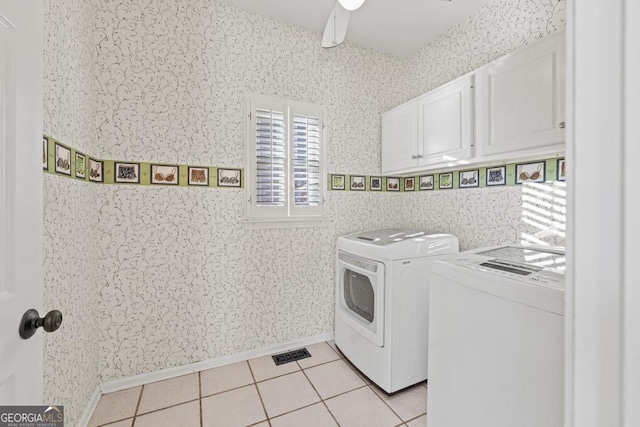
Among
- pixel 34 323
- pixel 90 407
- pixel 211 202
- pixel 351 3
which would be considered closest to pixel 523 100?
pixel 351 3

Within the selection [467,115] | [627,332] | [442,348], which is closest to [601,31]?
[627,332]

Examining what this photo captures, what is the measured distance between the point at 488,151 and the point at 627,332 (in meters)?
1.64

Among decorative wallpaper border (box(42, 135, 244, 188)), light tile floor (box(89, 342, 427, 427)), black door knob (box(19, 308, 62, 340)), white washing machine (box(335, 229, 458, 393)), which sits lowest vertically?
light tile floor (box(89, 342, 427, 427))

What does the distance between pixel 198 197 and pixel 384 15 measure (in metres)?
2.07

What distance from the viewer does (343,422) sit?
5.02 ft

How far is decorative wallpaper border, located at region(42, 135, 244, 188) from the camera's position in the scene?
1259mm

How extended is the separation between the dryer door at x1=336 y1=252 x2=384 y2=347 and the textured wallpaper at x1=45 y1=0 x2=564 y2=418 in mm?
224

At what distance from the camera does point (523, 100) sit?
4.92 ft

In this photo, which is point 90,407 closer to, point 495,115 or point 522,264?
point 522,264

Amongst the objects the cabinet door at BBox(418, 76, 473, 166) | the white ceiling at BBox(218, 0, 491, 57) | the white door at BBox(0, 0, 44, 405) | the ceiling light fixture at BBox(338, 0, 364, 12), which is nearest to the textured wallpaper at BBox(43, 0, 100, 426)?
the white door at BBox(0, 0, 44, 405)

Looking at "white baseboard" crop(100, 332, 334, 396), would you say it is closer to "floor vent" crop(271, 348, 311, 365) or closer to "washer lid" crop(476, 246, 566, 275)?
"floor vent" crop(271, 348, 311, 365)

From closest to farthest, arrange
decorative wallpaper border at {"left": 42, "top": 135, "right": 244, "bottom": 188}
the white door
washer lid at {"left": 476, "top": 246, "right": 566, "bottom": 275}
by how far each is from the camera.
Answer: the white door < washer lid at {"left": 476, "top": 246, "right": 566, "bottom": 275} < decorative wallpaper border at {"left": 42, "top": 135, "right": 244, "bottom": 188}

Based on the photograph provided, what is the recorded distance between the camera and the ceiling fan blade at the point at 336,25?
1541 millimetres

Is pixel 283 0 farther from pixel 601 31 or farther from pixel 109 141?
pixel 601 31
